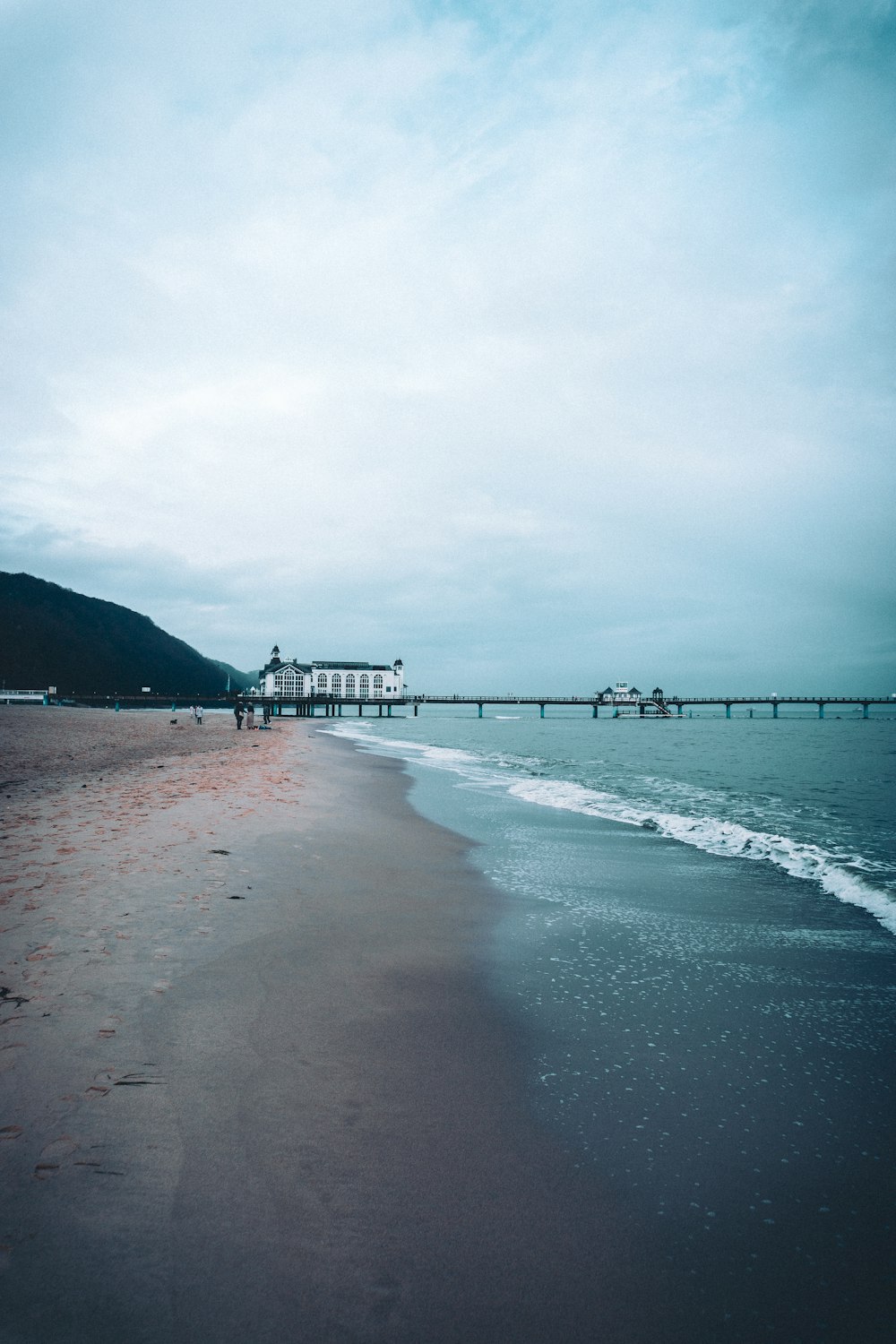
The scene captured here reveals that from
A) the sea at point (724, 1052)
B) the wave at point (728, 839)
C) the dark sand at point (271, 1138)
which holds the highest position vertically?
the dark sand at point (271, 1138)

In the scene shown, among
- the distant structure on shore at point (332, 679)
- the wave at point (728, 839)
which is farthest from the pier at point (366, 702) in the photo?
the wave at point (728, 839)

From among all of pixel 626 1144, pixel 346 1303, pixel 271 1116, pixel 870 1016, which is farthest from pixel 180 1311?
pixel 870 1016

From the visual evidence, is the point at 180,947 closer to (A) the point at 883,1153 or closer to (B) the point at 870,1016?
(A) the point at 883,1153

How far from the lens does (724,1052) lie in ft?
14.0

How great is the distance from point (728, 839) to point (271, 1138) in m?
10.5

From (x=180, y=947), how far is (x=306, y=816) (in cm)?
670

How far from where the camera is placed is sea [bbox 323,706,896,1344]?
101 inches

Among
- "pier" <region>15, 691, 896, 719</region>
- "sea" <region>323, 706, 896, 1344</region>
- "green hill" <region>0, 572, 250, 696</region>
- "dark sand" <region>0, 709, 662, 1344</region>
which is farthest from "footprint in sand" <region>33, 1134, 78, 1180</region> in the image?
"green hill" <region>0, 572, 250, 696</region>

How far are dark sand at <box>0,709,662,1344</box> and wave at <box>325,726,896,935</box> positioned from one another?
532 centimetres

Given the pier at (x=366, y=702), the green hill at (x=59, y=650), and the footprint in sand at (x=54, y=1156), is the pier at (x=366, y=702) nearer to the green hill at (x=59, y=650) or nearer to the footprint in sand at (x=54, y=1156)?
the green hill at (x=59, y=650)

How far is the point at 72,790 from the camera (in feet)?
44.7

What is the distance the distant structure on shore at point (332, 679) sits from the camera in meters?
138

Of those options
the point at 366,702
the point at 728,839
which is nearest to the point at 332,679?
the point at 366,702

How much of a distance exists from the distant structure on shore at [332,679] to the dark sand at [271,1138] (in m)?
131
